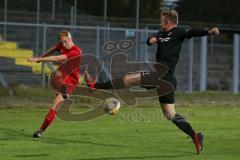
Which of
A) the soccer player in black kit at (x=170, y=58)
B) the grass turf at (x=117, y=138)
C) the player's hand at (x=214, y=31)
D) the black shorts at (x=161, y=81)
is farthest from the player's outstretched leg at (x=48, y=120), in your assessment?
the player's hand at (x=214, y=31)

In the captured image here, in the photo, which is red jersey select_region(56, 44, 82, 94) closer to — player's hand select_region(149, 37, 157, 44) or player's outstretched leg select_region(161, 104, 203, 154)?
player's hand select_region(149, 37, 157, 44)

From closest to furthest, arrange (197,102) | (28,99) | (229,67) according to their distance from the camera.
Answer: (28,99), (197,102), (229,67)

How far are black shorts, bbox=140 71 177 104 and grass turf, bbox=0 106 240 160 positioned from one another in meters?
0.97

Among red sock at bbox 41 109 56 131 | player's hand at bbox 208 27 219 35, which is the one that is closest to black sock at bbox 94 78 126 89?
player's hand at bbox 208 27 219 35

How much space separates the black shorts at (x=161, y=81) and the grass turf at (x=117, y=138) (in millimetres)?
972

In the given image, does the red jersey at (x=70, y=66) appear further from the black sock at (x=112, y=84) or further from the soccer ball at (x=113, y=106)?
the black sock at (x=112, y=84)

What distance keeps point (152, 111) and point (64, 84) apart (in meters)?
8.65

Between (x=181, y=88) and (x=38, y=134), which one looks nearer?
(x=38, y=134)

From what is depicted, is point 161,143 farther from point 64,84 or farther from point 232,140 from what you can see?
point 64,84

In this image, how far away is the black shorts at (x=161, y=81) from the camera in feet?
41.8

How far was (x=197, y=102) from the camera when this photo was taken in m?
29.0

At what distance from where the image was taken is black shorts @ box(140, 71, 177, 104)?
1273 centimetres

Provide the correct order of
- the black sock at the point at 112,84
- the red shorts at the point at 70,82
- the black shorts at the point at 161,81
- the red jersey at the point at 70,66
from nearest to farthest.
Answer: the black shorts at the point at 161,81
the black sock at the point at 112,84
the red jersey at the point at 70,66
the red shorts at the point at 70,82

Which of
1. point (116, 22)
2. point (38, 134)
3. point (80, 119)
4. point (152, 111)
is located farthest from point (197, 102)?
point (38, 134)
